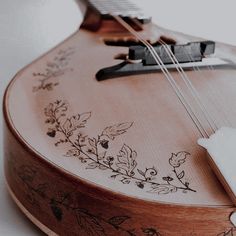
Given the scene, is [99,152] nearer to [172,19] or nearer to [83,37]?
[83,37]

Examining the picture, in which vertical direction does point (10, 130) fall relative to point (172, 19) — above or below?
above

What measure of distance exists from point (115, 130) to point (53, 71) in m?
0.31

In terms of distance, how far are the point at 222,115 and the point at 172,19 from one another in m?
0.92

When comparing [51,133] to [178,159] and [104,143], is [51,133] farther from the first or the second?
[178,159]

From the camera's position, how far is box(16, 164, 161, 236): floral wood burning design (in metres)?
0.78

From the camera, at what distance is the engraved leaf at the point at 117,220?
78 cm

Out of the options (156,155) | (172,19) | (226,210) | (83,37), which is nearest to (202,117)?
(156,155)

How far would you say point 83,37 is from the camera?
1387 mm

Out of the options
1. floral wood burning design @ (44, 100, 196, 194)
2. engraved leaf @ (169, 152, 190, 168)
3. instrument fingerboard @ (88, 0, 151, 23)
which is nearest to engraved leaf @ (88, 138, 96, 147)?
floral wood burning design @ (44, 100, 196, 194)

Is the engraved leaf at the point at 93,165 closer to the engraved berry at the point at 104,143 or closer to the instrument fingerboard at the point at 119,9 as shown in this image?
the engraved berry at the point at 104,143

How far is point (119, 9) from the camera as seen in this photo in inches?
58.7

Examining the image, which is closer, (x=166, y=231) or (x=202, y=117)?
(x=166, y=231)

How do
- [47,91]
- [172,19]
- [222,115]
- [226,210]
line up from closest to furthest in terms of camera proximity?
[226,210] → [222,115] → [47,91] → [172,19]

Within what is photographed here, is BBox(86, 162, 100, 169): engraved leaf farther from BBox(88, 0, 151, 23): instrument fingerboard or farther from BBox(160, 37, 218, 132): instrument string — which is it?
BBox(88, 0, 151, 23): instrument fingerboard
